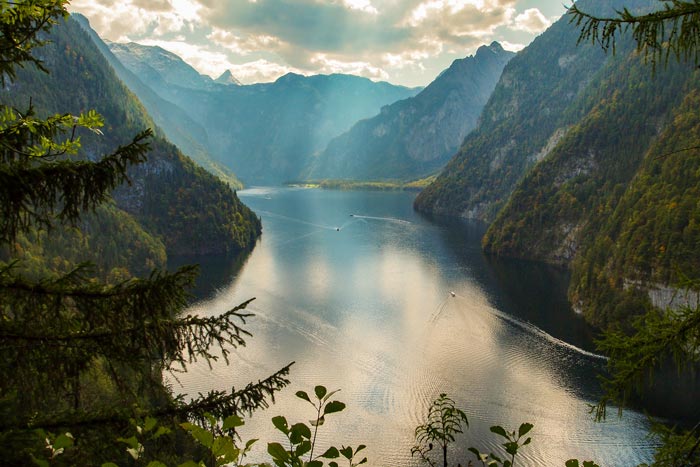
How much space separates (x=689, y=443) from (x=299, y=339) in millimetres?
63807

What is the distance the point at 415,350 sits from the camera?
216ft

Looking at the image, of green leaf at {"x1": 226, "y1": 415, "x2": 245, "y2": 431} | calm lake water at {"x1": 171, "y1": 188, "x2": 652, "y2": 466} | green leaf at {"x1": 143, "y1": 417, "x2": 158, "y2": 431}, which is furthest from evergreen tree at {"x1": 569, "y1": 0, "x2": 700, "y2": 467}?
calm lake water at {"x1": 171, "y1": 188, "x2": 652, "y2": 466}

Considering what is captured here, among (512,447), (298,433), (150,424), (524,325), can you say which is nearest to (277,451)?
(298,433)

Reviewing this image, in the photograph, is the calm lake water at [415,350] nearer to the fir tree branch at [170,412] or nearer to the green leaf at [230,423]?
the fir tree branch at [170,412]

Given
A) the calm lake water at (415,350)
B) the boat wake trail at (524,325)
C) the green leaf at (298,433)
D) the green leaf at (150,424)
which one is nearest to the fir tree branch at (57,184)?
the green leaf at (150,424)

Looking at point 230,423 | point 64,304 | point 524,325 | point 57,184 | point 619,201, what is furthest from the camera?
point 619,201

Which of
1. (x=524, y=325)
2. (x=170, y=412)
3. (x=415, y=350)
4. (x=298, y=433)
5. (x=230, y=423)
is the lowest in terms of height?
(x=415, y=350)

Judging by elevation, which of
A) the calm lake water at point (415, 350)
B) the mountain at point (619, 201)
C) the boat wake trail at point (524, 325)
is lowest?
the calm lake water at point (415, 350)

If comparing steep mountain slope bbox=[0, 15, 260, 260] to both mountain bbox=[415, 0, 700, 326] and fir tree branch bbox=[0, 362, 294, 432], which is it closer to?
mountain bbox=[415, 0, 700, 326]

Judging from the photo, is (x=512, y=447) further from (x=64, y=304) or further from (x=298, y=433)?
(x=64, y=304)

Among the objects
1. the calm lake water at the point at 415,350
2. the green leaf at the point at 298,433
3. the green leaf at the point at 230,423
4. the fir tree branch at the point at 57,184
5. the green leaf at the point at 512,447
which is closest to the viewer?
the green leaf at the point at 230,423

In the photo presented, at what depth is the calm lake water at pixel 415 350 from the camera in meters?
47.1

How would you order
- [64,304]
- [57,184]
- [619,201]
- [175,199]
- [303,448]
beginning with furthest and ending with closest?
1. [175,199]
2. [619,201]
3. [57,184]
4. [64,304]
5. [303,448]

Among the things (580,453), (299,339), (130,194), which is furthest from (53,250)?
(580,453)
